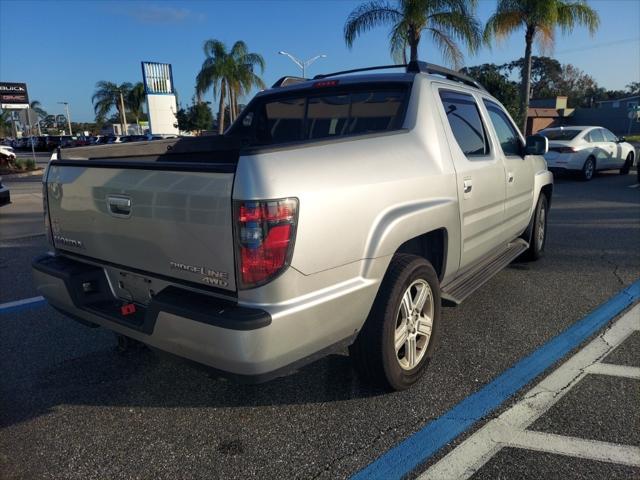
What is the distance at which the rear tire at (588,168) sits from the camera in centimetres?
1434

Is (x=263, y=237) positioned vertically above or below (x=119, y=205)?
below

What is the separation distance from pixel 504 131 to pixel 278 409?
341 centimetres

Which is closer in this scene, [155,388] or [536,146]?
[155,388]

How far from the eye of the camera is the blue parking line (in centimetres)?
245

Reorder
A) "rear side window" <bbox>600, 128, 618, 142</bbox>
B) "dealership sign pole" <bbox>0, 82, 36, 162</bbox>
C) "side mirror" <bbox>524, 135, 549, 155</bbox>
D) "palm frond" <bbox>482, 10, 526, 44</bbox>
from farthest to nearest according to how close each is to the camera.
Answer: "dealership sign pole" <bbox>0, 82, 36, 162</bbox>, "palm frond" <bbox>482, 10, 526, 44</bbox>, "rear side window" <bbox>600, 128, 618, 142</bbox>, "side mirror" <bbox>524, 135, 549, 155</bbox>

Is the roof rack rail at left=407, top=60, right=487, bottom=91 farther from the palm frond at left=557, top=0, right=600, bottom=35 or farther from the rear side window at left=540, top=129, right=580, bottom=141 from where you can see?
the palm frond at left=557, top=0, right=600, bottom=35

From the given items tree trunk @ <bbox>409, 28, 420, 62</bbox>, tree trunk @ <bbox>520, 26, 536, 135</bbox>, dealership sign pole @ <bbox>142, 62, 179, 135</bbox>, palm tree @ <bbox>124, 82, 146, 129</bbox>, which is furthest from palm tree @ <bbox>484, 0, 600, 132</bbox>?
palm tree @ <bbox>124, 82, 146, 129</bbox>

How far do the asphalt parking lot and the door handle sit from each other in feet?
2.89

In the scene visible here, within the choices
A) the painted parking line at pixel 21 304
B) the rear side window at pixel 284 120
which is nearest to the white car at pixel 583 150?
the rear side window at pixel 284 120

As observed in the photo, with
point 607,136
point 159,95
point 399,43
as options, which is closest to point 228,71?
point 159,95

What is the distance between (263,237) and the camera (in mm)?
2205

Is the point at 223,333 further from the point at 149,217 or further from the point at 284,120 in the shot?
the point at 284,120

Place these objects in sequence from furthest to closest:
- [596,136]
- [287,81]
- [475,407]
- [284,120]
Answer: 1. [596,136]
2. [287,81]
3. [284,120]
4. [475,407]

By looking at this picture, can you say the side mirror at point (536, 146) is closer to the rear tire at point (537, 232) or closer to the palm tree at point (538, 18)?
the rear tire at point (537, 232)
